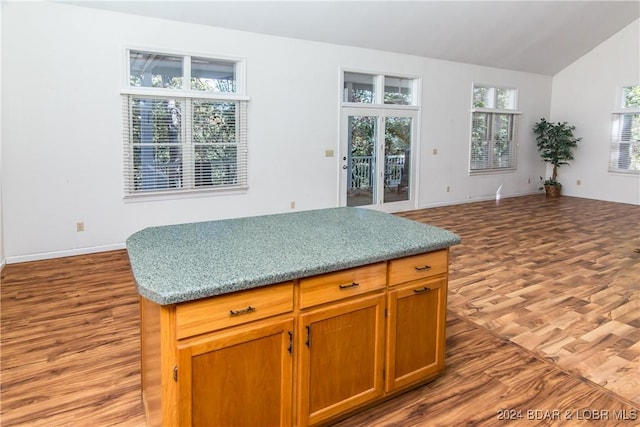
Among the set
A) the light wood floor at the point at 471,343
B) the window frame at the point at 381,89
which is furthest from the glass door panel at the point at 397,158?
the light wood floor at the point at 471,343

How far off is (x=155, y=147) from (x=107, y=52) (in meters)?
1.19

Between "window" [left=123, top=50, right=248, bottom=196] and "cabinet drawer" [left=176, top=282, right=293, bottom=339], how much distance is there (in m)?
4.27

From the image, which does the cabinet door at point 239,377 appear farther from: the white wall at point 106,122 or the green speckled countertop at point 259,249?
the white wall at point 106,122

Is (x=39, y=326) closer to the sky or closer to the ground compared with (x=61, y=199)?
closer to the ground

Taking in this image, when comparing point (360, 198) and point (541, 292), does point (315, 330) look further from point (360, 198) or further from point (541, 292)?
point (360, 198)

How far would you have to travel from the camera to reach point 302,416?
1.85 metres

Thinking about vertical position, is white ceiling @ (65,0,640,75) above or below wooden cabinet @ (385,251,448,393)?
above

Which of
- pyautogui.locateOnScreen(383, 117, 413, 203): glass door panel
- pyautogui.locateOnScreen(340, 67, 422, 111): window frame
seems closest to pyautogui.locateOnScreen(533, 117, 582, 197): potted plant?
pyautogui.locateOnScreen(340, 67, 422, 111): window frame

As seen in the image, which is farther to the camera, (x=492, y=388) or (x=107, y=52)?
(x=107, y=52)

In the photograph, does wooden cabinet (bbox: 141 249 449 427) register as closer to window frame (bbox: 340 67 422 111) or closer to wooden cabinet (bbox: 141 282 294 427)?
wooden cabinet (bbox: 141 282 294 427)

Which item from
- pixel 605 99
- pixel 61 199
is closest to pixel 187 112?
pixel 61 199

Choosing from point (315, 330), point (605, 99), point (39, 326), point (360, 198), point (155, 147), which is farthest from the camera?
point (605, 99)

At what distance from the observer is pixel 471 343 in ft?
9.56

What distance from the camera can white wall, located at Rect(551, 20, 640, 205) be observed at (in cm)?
891
